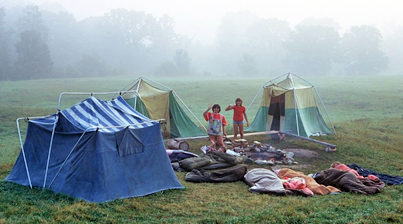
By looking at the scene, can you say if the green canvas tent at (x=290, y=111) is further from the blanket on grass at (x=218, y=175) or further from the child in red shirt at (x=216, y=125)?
the blanket on grass at (x=218, y=175)

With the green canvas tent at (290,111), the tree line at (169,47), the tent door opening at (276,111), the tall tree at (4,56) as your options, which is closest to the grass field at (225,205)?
the green canvas tent at (290,111)

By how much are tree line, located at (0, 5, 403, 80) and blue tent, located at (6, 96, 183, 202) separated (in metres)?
40.7

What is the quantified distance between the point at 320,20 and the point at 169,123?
221ft

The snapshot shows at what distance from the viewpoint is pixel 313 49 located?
56125 millimetres

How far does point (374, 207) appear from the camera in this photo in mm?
5996

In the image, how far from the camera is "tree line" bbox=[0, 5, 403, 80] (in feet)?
166

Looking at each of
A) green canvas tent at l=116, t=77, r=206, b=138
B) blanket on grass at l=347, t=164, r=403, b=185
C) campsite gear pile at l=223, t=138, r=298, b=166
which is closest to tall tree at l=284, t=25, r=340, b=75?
green canvas tent at l=116, t=77, r=206, b=138

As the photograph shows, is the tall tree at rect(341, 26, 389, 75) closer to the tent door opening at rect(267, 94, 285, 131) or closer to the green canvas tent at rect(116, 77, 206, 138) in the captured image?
the tent door opening at rect(267, 94, 285, 131)

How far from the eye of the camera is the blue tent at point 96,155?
6.10m

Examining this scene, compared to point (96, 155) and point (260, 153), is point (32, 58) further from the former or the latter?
point (96, 155)

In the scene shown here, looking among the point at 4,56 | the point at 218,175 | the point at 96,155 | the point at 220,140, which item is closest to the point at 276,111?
the point at 220,140

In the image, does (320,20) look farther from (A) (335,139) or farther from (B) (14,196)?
(B) (14,196)

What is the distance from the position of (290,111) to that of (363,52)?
49679 millimetres

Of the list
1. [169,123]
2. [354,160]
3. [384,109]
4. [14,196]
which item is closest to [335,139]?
[354,160]
